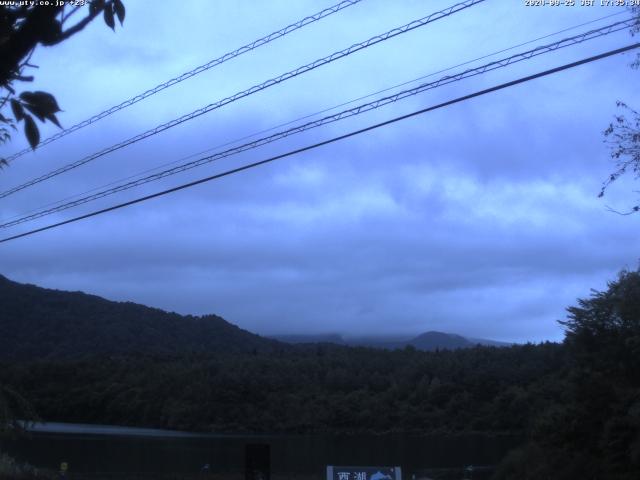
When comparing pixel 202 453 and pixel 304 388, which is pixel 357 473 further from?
pixel 304 388

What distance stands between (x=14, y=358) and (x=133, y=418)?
1040 centimetres

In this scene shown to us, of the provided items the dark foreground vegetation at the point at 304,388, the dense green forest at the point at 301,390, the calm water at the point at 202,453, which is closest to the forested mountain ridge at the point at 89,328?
the dark foreground vegetation at the point at 304,388

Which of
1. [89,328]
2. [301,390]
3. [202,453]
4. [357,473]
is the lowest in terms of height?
[202,453]

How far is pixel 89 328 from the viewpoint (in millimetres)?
73500

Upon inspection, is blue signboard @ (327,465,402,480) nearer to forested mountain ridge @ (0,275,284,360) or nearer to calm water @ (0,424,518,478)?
calm water @ (0,424,518,478)

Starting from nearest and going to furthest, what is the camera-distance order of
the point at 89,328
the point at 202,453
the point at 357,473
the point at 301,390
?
the point at 357,473, the point at 202,453, the point at 301,390, the point at 89,328

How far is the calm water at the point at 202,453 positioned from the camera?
30.4 meters

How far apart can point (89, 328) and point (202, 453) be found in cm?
4120

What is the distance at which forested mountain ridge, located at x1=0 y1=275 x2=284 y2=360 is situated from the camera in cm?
6350

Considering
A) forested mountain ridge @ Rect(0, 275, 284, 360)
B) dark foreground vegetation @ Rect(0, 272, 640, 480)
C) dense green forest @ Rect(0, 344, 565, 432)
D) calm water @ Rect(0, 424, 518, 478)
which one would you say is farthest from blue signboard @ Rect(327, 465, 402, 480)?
forested mountain ridge @ Rect(0, 275, 284, 360)

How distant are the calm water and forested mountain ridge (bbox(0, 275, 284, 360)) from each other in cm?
1779

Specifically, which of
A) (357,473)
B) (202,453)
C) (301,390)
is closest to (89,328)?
(301,390)

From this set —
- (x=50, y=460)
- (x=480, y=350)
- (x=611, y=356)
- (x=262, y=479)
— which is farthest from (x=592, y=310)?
(x=480, y=350)

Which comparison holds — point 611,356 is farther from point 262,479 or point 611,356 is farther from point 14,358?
point 14,358
